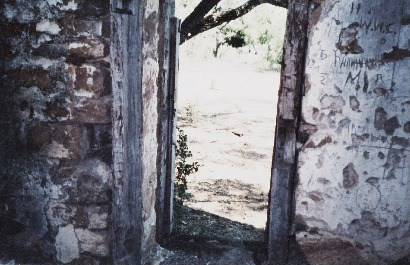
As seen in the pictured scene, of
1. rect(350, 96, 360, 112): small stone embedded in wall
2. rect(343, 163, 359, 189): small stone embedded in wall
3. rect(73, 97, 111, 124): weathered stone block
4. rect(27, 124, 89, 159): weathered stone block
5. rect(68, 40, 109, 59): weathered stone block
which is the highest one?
rect(68, 40, 109, 59): weathered stone block

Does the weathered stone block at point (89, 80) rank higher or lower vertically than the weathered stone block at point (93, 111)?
higher

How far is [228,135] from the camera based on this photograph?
6.83 metres

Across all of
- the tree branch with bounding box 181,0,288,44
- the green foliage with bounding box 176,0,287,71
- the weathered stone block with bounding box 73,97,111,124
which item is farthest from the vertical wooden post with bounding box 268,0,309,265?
the green foliage with bounding box 176,0,287,71

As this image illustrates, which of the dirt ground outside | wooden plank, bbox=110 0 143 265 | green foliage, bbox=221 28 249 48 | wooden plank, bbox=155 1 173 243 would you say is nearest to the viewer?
wooden plank, bbox=110 0 143 265

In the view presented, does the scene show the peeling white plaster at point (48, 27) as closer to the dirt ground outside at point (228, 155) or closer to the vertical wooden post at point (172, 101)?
the vertical wooden post at point (172, 101)

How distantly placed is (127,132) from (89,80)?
0.39 metres

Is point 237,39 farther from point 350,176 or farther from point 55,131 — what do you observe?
point 55,131

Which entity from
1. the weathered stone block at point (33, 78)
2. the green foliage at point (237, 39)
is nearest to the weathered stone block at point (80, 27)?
the weathered stone block at point (33, 78)

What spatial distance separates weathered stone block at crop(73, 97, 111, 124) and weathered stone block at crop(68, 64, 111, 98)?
4 centimetres

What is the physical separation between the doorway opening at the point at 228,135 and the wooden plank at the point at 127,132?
0.72 meters

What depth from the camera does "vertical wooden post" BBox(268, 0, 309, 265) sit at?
2111 mm

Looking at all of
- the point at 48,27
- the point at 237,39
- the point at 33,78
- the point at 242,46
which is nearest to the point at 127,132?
the point at 33,78

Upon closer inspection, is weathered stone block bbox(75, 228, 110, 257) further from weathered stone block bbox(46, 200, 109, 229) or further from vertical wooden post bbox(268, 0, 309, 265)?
vertical wooden post bbox(268, 0, 309, 265)

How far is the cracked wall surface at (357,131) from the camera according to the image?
205 centimetres
